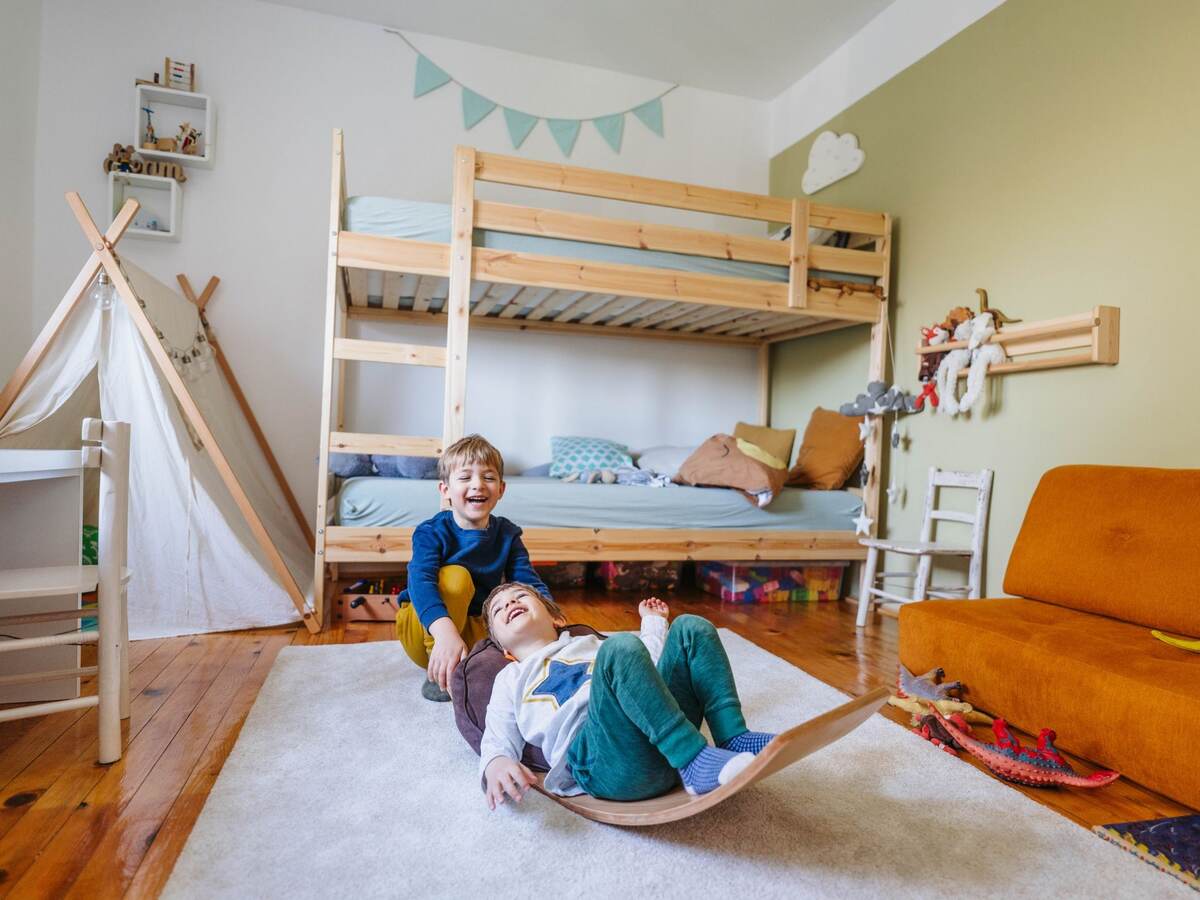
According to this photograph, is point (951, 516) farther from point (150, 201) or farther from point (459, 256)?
point (150, 201)

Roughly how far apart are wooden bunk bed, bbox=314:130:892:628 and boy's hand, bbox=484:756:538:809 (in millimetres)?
1678

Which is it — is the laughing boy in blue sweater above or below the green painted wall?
below

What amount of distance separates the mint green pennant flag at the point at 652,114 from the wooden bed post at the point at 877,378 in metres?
1.58

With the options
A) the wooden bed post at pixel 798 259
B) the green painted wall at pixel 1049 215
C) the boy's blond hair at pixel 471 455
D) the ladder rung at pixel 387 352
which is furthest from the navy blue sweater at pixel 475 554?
the wooden bed post at pixel 798 259

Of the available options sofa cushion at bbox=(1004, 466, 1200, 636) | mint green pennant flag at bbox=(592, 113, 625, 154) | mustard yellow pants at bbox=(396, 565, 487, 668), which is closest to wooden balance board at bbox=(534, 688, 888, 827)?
mustard yellow pants at bbox=(396, 565, 487, 668)

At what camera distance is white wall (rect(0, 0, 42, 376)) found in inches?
118

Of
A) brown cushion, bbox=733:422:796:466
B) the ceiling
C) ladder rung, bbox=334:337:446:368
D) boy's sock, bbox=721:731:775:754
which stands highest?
the ceiling

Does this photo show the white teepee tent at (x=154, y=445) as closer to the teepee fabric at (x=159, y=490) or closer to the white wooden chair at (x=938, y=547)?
the teepee fabric at (x=159, y=490)

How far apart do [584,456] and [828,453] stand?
1.24 meters

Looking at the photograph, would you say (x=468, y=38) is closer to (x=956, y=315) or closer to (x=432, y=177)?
(x=432, y=177)

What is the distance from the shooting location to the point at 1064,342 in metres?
2.50

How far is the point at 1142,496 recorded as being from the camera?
202 centimetres

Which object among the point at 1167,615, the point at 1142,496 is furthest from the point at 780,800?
the point at 1142,496

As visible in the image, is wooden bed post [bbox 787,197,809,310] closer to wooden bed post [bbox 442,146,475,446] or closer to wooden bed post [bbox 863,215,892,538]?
wooden bed post [bbox 863,215,892,538]
